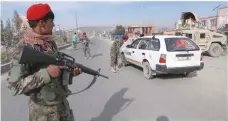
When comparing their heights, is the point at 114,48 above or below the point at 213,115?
above

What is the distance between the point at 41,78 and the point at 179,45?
5.97 meters

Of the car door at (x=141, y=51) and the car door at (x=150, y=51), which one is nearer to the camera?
the car door at (x=150, y=51)

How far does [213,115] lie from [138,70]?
16.9 feet

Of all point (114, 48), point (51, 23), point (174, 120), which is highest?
point (51, 23)

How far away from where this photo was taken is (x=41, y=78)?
71.6 inches

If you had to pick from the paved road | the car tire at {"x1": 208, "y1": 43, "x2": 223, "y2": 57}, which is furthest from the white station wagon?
the car tire at {"x1": 208, "y1": 43, "x2": 223, "y2": 57}

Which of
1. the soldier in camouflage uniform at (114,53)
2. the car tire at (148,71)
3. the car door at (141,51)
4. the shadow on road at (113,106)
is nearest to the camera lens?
the shadow on road at (113,106)

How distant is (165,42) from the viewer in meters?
7.11

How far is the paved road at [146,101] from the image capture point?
4.43m

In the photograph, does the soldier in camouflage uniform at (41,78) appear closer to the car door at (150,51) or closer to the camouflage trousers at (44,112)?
the camouflage trousers at (44,112)

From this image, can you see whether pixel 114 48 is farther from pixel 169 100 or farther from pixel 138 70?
pixel 169 100

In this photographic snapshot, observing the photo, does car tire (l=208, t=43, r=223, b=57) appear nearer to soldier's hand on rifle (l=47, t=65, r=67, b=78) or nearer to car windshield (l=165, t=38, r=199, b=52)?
car windshield (l=165, t=38, r=199, b=52)

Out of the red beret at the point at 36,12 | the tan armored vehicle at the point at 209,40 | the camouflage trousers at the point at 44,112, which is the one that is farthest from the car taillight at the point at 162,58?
the tan armored vehicle at the point at 209,40

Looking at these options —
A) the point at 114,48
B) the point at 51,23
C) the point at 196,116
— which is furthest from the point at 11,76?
the point at 114,48
